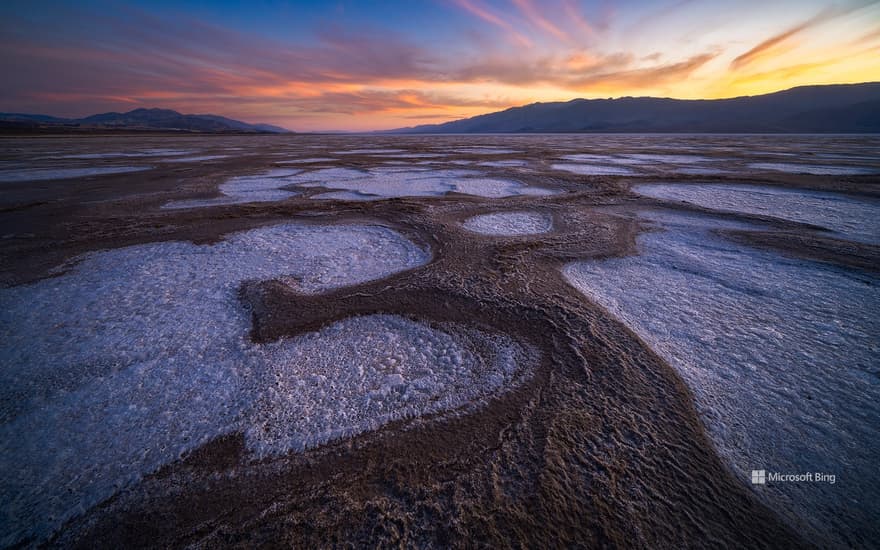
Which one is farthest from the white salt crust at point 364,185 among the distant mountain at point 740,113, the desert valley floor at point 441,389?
the distant mountain at point 740,113

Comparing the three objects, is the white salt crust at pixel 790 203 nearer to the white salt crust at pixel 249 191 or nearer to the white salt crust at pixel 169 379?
the white salt crust at pixel 169 379

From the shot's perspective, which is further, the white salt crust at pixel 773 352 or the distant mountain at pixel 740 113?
the distant mountain at pixel 740 113

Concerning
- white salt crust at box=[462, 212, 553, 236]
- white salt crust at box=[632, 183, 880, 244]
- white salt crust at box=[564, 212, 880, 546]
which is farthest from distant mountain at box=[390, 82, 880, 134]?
white salt crust at box=[564, 212, 880, 546]

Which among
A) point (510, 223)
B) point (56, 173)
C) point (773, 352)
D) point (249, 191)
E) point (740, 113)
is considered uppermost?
point (740, 113)

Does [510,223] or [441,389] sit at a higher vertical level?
[510,223]

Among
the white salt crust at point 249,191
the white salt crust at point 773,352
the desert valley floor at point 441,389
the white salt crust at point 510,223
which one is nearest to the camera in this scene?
the desert valley floor at point 441,389

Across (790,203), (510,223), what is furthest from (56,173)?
(790,203)

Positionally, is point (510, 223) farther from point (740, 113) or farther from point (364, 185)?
point (740, 113)

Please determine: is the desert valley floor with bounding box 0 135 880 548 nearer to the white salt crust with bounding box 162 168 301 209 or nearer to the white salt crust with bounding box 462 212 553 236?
the white salt crust with bounding box 462 212 553 236
